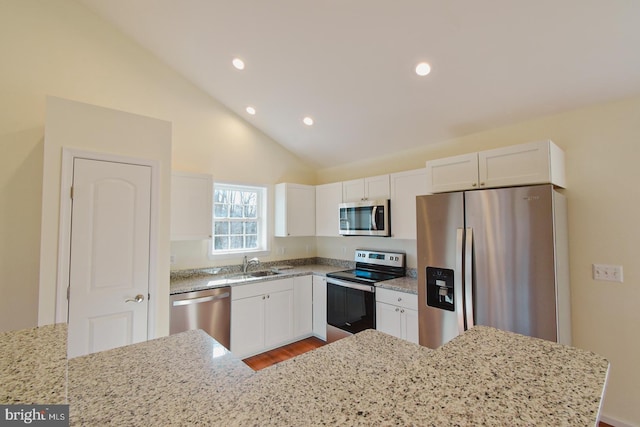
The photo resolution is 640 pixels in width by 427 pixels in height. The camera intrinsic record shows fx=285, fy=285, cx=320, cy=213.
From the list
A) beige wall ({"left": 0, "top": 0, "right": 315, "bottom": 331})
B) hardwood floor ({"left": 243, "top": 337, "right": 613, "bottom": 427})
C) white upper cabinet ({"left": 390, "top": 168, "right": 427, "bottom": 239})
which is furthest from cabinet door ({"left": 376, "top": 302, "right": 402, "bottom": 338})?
beige wall ({"left": 0, "top": 0, "right": 315, "bottom": 331})

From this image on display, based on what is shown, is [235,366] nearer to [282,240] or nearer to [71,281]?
[71,281]

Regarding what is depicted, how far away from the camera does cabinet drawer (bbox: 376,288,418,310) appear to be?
9.09 feet

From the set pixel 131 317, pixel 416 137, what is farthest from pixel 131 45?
pixel 416 137

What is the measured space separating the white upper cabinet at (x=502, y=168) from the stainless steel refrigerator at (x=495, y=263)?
20 centimetres

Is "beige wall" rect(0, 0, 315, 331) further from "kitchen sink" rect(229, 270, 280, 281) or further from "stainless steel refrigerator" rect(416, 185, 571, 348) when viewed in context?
"stainless steel refrigerator" rect(416, 185, 571, 348)

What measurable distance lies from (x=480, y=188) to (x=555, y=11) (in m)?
1.25

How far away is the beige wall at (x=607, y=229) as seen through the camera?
216 centimetres

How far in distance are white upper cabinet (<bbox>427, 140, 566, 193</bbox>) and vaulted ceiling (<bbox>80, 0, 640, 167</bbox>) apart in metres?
0.54

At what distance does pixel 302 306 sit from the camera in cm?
381

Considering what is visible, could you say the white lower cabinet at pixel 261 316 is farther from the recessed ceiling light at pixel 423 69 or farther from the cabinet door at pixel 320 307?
the recessed ceiling light at pixel 423 69

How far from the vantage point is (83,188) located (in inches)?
83.0

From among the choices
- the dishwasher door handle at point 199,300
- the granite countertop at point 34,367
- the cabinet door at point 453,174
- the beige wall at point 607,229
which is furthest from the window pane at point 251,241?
the beige wall at point 607,229

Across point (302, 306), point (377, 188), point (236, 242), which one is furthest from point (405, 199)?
point (236, 242)

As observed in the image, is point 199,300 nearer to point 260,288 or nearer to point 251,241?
point 260,288
